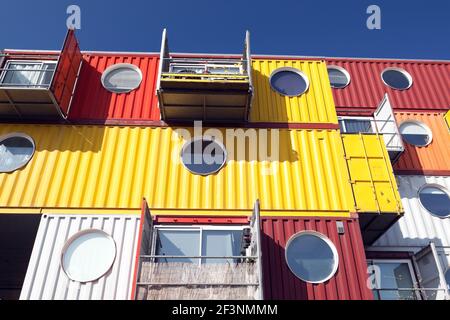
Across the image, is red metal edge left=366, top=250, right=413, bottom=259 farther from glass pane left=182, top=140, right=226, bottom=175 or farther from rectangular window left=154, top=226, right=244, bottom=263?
glass pane left=182, top=140, right=226, bottom=175

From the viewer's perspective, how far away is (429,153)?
16859 millimetres

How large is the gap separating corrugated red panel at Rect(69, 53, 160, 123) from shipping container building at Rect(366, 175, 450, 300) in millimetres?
11053

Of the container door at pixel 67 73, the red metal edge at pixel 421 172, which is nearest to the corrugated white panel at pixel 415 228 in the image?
the red metal edge at pixel 421 172

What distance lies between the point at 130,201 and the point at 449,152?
15.2 meters

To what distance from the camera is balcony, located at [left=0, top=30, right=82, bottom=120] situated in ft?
44.0

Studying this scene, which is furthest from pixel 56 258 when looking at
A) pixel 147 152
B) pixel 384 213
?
pixel 384 213

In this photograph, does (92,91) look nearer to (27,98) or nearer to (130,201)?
(27,98)

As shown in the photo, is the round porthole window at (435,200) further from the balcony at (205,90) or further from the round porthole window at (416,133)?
the balcony at (205,90)

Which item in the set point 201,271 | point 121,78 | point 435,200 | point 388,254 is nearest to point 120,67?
point 121,78

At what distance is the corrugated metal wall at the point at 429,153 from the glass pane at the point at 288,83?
5.75 metres

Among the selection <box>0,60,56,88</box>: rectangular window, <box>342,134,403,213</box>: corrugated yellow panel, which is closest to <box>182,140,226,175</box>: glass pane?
<box>342,134,403,213</box>: corrugated yellow panel

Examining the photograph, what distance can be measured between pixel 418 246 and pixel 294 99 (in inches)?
317

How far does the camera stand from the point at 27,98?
1359 centimetres

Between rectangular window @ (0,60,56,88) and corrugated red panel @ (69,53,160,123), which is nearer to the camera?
rectangular window @ (0,60,56,88)
